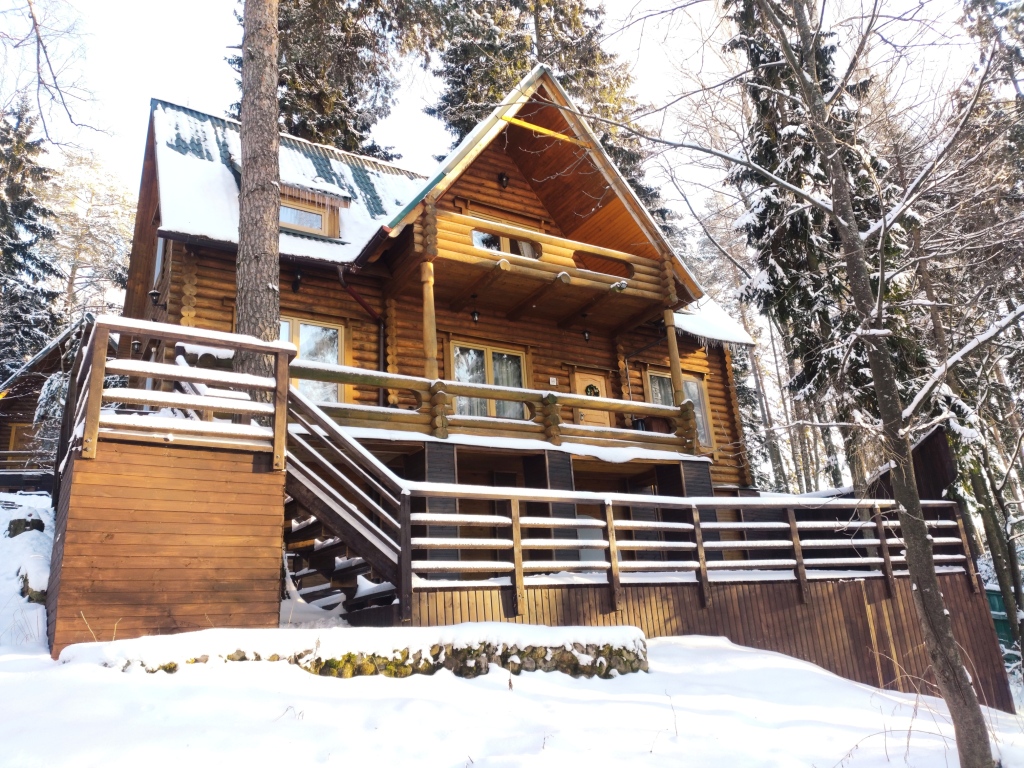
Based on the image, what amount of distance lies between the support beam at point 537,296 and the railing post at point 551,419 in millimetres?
2379

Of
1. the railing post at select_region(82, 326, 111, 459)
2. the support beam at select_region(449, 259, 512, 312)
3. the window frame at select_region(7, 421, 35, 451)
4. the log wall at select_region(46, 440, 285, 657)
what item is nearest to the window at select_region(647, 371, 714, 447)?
the support beam at select_region(449, 259, 512, 312)

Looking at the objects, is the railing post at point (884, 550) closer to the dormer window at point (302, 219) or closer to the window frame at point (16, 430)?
the dormer window at point (302, 219)

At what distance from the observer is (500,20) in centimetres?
2355

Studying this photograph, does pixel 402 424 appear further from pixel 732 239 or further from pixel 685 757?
pixel 732 239

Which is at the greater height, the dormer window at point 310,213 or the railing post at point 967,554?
the dormer window at point 310,213

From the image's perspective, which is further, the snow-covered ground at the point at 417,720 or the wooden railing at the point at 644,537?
the wooden railing at the point at 644,537

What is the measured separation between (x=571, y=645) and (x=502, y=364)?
28.8ft

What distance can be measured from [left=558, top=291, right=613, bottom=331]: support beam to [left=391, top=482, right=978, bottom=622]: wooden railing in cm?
403

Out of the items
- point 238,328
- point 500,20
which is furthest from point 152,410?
point 500,20

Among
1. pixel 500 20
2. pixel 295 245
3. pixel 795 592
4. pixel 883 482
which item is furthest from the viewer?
pixel 500 20

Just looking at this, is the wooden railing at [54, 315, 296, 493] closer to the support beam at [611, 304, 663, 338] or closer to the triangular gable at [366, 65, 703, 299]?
the triangular gable at [366, 65, 703, 299]

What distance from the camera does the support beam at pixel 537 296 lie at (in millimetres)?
13898

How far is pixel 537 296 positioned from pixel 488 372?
180 centimetres

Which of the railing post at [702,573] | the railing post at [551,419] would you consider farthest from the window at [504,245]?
the railing post at [702,573]
